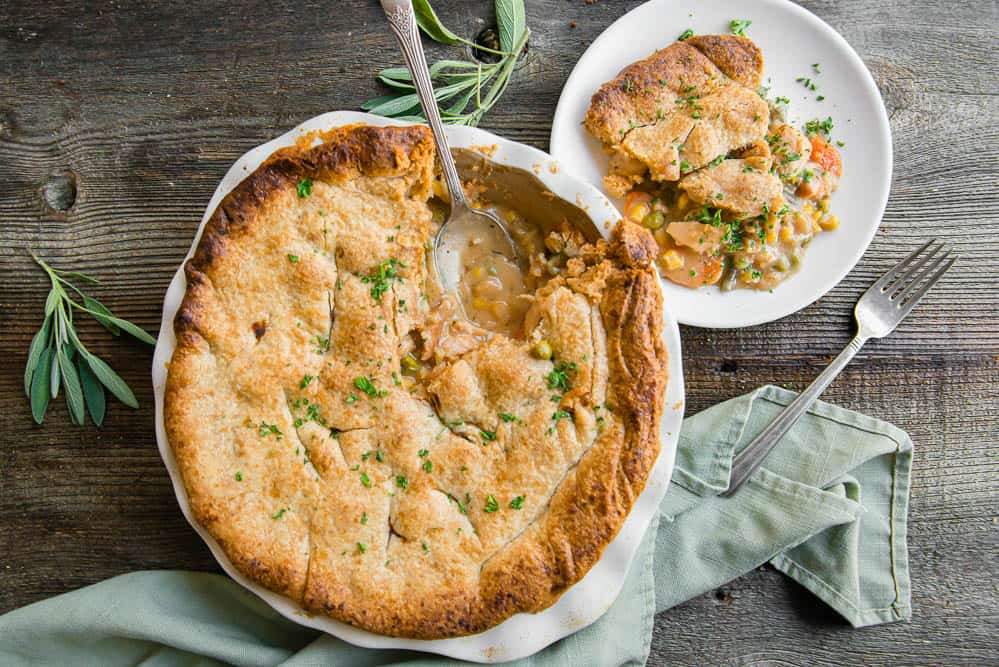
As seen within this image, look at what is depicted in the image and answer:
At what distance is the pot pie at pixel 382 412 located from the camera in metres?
2.55

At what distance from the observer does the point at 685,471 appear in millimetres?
3148

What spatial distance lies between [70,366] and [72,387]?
0.31 ft

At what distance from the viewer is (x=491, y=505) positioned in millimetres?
2562

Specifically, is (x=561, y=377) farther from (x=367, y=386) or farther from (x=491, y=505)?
(x=367, y=386)

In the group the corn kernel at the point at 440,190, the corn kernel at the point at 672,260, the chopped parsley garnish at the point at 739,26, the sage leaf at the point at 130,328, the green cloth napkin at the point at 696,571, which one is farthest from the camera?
the chopped parsley garnish at the point at 739,26

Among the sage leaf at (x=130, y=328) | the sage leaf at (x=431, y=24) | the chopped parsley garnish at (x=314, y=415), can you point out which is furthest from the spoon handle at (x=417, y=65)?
the sage leaf at (x=130, y=328)

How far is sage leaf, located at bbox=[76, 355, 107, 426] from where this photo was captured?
10.3 ft

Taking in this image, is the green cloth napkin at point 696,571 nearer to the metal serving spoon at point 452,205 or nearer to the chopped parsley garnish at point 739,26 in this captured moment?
the metal serving spoon at point 452,205

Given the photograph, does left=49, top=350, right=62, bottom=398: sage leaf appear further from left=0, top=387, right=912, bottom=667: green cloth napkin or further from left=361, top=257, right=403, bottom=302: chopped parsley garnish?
left=361, top=257, right=403, bottom=302: chopped parsley garnish

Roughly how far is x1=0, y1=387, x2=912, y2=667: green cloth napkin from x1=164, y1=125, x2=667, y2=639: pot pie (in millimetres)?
564

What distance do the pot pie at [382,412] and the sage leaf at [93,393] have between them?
2.52ft

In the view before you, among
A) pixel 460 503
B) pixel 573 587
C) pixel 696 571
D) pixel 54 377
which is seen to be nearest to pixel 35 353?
pixel 54 377

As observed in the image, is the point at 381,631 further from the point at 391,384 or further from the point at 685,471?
the point at 685,471

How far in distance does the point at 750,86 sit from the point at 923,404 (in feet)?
5.68
